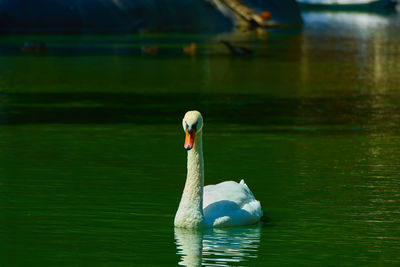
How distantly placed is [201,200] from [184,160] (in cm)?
464

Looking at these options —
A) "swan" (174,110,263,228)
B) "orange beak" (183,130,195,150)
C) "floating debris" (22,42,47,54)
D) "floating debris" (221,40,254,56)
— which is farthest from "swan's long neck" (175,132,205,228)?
"floating debris" (22,42,47,54)

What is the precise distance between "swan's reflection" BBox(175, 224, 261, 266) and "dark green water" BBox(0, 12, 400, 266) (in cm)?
2

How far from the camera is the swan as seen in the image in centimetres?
1000

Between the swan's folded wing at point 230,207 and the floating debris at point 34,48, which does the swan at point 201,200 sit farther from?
the floating debris at point 34,48

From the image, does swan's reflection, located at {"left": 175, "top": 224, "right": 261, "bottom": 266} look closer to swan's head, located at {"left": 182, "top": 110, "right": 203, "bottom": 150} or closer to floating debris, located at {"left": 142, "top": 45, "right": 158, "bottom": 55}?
swan's head, located at {"left": 182, "top": 110, "right": 203, "bottom": 150}

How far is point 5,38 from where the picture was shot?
45.6 m

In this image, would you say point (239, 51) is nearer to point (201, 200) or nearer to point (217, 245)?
point (201, 200)

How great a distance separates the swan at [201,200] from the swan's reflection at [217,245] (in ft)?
0.31

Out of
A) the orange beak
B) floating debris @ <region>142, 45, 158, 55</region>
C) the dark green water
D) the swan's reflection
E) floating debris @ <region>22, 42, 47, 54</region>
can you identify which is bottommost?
the swan's reflection

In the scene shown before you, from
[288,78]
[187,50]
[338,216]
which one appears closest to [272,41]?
[187,50]

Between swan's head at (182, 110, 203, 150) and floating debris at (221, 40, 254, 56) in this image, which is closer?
swan's head at (182, 110, 203, 150)

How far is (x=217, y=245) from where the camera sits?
9.67 m

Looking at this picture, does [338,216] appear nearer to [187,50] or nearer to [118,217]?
[118,217]

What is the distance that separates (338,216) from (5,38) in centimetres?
3647
